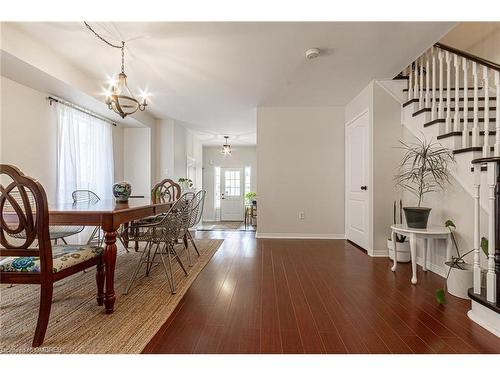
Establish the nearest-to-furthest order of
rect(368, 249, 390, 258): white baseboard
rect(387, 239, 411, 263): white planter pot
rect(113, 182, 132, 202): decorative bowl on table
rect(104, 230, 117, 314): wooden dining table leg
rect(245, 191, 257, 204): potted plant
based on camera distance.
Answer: rect(104, 230, 117, 314): wooden dining table leg < rect(113, 182, 132, 202): decorative bowl on table < rect(387, 239, 411, 263): white planter pot < rect(368, 249, 390, 258): white baseboard < rect(245, 191, 257, 204): potted plant

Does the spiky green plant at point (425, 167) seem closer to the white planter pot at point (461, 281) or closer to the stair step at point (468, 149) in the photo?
the stair step at point (468, 149)

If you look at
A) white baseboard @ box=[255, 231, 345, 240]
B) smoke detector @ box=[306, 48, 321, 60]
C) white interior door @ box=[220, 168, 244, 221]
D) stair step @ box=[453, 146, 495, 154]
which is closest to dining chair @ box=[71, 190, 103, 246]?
white baseboard @ box=[255, 231, 345, 240]

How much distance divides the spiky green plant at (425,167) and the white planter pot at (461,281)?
2.56 feet

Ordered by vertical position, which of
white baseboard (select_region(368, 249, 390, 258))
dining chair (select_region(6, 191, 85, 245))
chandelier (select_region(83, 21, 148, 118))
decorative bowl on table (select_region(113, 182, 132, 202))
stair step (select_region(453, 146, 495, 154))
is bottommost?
white baseboard (select_region(368, 249, 390, 258))

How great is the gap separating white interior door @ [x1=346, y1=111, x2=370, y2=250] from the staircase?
25.2 inches

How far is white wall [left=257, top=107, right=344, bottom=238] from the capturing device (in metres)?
4.70

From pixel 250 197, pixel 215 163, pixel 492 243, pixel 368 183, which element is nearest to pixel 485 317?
pixel 492 243

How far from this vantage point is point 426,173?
2.87 meters

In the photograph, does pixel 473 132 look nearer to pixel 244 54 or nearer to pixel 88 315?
pixel 244 54

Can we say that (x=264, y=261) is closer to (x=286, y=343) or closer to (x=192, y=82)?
(x=286, y=343)

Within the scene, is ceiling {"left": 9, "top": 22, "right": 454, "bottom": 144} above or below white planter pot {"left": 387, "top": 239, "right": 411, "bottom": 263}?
above

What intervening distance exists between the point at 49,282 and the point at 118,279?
3.79 feet

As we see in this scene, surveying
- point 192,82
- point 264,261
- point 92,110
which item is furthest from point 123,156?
point 264,261

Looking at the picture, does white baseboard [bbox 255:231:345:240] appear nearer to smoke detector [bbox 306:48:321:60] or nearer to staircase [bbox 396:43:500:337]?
staircase [bbox 396:43:500:337]
